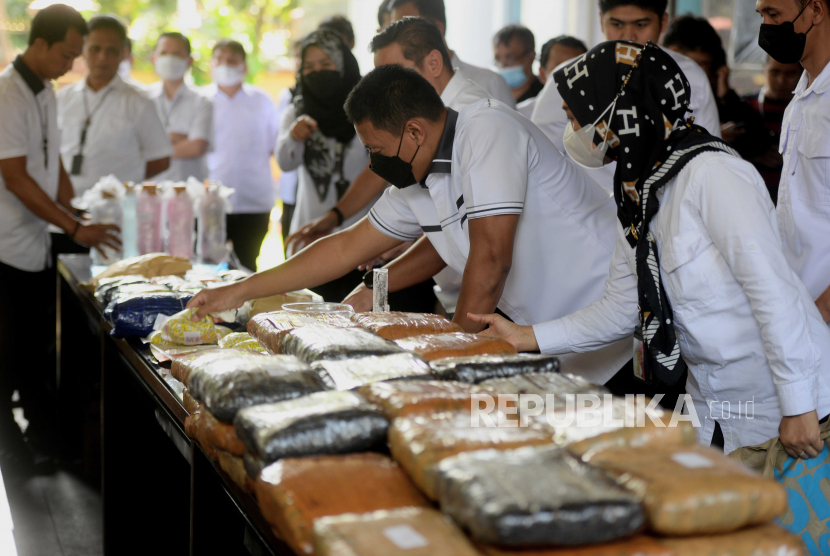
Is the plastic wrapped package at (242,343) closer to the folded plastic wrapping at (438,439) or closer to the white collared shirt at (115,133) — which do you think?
the folded plastic wrapping at (438,439)

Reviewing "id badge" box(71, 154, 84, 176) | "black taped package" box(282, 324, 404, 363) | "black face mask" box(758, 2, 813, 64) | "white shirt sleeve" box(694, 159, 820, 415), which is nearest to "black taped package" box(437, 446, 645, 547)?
"black taped package" box(282, 324, 404, 363)

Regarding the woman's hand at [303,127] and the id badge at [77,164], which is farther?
the id badge at [77,164]

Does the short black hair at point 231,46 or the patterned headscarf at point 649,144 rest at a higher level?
the short black hair at point 231,46

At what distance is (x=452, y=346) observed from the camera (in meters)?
1.20

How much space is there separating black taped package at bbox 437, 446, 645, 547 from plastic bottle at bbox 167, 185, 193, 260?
241cm

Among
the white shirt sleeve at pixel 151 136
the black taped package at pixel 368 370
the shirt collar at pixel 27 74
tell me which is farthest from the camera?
the white shirt sleeve at pixel 151 136

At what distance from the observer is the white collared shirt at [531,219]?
1.96 meters

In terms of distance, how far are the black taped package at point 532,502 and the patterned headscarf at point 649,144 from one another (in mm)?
847

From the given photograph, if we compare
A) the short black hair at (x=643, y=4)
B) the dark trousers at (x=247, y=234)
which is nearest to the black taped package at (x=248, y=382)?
the short black hair at (x=643, y=4)

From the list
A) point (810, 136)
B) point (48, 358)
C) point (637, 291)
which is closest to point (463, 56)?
point (48, 358)

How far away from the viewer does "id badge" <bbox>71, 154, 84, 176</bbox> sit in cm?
402

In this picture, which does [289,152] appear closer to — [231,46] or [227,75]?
[227,75]

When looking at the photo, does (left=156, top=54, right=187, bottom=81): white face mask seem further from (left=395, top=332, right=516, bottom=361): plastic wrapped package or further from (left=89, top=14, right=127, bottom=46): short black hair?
(left=395, top=332, right=516, bottom=361): plastic wrapped package

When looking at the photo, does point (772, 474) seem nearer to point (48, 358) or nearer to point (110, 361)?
point (110, 361)
